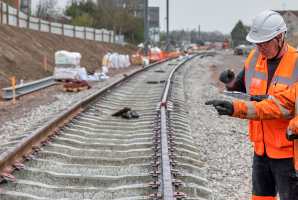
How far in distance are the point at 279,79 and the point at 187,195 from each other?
1.75 meters

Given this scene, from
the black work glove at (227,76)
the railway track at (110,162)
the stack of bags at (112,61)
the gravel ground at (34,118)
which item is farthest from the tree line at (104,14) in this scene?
the black work glove at (227,76)

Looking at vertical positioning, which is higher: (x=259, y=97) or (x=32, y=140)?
(x=259, y=97)

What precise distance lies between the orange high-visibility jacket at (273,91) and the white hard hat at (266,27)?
0.19 m

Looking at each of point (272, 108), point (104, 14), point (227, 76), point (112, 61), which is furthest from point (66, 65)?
point (104, 14)

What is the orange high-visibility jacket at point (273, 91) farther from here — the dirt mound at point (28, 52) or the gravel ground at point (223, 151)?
the dirt mound at point (28, 52)

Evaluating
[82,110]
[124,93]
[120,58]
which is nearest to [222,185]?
[82,110]

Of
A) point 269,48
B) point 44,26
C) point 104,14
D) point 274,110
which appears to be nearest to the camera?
point 274,110

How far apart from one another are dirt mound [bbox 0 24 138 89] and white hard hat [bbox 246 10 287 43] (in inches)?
454

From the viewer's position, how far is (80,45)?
30906 mm

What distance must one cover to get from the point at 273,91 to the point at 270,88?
0.04m

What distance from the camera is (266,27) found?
2850 mm

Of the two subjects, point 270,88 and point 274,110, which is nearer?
point 274,110

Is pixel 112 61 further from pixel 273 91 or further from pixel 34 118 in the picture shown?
pixel 273 91

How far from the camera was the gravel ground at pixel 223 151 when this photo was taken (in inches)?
177
